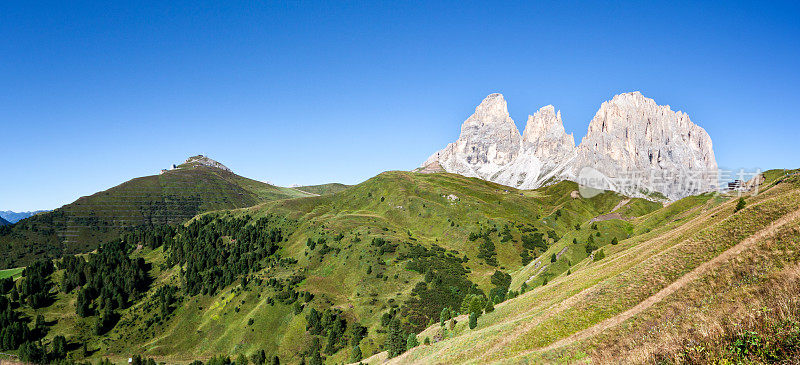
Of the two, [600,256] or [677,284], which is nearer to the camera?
[677,284]

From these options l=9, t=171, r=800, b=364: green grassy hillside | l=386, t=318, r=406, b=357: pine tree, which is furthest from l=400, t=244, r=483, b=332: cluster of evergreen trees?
l=386, t=318, r=406, b=357: pine tree

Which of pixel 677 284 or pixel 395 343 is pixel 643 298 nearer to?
pixel 677 284

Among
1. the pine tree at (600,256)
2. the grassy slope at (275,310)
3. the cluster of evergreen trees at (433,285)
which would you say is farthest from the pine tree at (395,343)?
the pine tree at (600,256)

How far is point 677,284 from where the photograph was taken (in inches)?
1248

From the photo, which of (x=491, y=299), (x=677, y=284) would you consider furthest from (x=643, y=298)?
(x=491, y=299)

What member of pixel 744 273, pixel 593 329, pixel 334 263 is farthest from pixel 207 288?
pixel 744 273

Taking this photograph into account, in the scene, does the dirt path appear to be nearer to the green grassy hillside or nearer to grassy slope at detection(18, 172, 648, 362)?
the green grassy hillside

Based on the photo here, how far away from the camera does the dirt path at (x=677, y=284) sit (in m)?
30.0

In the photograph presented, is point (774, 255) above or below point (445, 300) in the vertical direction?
above

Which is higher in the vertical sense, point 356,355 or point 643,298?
point 643,298

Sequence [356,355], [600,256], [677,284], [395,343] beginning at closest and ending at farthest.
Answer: [677,284]
[600,256]
[395,343]
[356,355]

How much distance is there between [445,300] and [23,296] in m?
242

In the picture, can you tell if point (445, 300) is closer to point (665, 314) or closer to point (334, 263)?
point (334, 263)

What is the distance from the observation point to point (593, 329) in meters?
32.2
